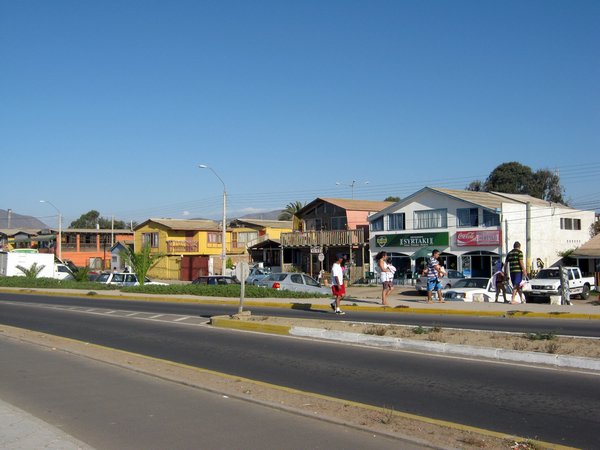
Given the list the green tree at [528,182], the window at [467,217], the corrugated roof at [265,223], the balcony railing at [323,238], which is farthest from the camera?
the green tree at [528,182]

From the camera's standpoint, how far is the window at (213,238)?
2726 inches

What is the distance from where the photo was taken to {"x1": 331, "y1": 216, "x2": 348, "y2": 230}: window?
55737mm

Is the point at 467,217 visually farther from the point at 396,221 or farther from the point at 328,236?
the point at 328,236

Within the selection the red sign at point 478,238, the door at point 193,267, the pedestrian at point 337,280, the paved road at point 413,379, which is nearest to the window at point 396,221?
the red sign at point 478,238

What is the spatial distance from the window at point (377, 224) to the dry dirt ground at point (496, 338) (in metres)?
36.3

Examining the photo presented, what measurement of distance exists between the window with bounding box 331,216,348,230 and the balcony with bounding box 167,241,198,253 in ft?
58.4

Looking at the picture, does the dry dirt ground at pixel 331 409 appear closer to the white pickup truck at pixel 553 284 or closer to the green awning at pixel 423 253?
the white pickup truck at pixel 553 284

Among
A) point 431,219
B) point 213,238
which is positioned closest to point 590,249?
point 431,219

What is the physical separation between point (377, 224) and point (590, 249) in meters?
15.4

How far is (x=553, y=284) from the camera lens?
1188 inches

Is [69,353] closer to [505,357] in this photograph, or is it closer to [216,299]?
[505,357]

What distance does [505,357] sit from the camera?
34.6 feet

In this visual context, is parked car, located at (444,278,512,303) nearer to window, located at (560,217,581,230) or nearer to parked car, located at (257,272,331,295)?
parked car, located at (257,272,331,295)

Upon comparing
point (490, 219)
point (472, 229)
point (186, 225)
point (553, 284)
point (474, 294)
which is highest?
point (186, 225)
